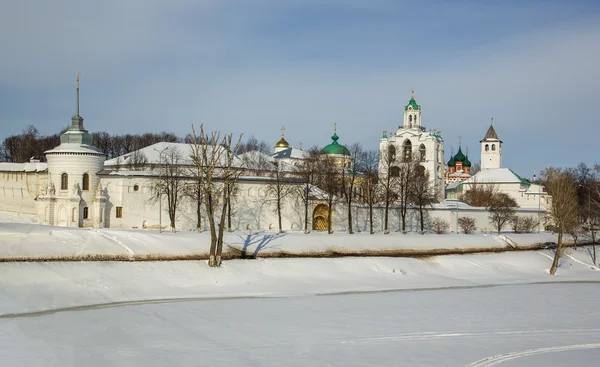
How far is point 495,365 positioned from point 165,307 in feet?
41.0

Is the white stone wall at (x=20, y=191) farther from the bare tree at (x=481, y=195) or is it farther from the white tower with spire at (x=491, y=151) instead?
the white tower with spire at (x=491, y=151)

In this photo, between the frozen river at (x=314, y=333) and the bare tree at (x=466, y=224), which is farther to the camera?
the bare tree at (x=466, y=224)

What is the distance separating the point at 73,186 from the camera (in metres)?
48.9

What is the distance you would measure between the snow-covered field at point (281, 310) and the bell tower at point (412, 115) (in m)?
54.0

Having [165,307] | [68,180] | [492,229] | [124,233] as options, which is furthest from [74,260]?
[492,229]

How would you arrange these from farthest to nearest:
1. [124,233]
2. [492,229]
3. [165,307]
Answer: [492,229] < [124,233] < [165,307]

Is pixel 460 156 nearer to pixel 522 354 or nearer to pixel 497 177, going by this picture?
pixel 497 177

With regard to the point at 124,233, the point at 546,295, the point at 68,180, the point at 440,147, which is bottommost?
the point at 546,295

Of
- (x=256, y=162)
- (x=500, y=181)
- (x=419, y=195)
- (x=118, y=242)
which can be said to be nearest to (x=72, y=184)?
(x=118, y=242)

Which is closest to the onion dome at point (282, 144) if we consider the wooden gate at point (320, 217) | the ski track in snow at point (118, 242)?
the wooden gate at point (320, 217)

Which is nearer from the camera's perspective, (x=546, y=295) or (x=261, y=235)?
(x=546, y=295)

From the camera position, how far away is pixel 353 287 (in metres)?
32.7

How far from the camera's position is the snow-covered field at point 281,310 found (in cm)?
1841

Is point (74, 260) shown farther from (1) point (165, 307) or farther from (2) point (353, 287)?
(2) point (353, 287)
